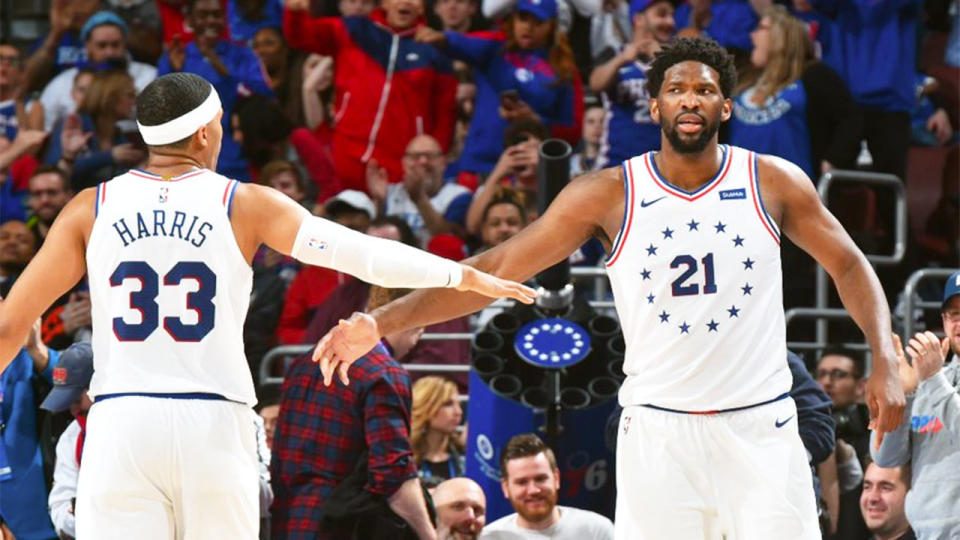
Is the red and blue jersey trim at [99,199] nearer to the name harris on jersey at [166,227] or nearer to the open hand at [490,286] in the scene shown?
the name harris on jersey at [166,227]

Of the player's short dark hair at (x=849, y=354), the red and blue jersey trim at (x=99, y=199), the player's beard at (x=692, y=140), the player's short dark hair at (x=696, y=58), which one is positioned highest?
the player's short dark hair at (x=696, y=58)

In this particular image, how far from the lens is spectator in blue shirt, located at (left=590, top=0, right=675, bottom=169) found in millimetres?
10289

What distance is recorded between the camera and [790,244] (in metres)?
9.84

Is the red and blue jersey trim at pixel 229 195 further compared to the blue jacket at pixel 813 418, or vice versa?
the blue jacket at pixel 813 418

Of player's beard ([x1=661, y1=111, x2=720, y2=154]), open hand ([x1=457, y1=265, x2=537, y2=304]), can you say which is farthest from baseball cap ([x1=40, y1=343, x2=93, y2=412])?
player's beard ([x1=661, y1=111, x2=720, y2=154])

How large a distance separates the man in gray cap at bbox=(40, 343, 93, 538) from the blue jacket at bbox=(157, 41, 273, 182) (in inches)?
187

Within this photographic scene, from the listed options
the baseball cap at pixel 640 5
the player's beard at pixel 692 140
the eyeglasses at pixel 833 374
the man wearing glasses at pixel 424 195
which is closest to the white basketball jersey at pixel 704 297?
the player's beard at pixel 692 140

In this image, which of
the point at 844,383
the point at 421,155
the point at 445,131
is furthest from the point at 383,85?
the point at 844,383

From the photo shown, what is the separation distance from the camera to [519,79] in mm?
10828

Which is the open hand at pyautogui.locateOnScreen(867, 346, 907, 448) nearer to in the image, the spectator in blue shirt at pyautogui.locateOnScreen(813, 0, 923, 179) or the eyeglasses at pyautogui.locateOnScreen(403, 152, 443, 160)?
the spectator in blue shirt at pyautogui.locateOnScreen(813, 0, 923, 179)

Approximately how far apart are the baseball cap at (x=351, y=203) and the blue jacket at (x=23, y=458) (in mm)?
3059

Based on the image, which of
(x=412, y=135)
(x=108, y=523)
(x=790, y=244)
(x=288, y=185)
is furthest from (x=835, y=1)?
(x=108, y=523)

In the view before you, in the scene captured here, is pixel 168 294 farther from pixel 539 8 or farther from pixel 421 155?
pixel 539 8

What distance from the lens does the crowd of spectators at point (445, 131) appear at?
765 cm
